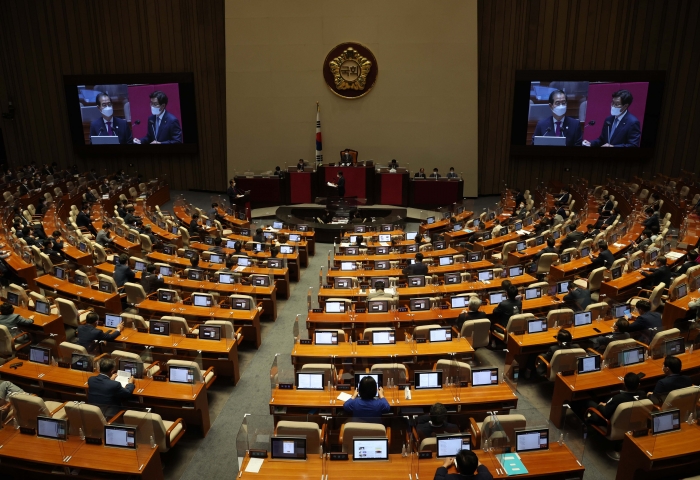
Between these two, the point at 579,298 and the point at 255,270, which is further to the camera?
the point at 255,270

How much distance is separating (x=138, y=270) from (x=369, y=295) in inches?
203

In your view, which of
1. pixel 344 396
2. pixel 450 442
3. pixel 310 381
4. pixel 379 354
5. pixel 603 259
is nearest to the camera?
pixel 450 442

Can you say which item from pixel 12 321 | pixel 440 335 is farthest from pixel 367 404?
pixel 12 321

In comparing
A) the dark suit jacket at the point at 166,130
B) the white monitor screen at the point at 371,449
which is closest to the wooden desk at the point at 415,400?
the white monitor screen at the point at 371,449

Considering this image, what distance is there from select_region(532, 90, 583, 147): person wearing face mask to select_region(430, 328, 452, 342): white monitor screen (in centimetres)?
1507

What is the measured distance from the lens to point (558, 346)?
7.36m

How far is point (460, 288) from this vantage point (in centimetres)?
1017

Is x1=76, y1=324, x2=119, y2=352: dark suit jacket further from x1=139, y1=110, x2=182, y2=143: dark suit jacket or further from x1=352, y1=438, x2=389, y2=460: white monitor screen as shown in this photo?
x1=139, y1=110, x2=182, y2=143: dark suit jacket

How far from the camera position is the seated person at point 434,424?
18.1 ft

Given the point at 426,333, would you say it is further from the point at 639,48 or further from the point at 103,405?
the point at 639,48

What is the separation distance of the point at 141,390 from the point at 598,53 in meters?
19.9

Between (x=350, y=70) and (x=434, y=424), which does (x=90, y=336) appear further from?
(x=350, y=70)

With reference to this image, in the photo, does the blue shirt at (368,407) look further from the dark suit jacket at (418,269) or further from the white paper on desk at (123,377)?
the dark suit jacket at (418,269)

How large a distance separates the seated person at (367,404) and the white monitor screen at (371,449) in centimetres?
64
